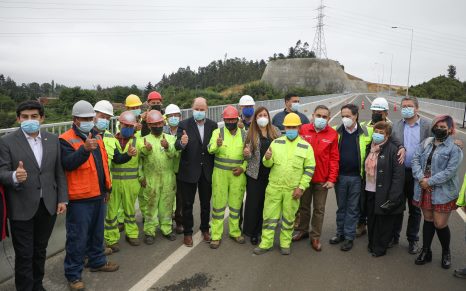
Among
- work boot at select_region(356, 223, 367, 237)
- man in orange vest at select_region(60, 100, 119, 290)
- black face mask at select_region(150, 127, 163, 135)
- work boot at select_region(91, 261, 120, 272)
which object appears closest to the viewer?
man in orange vest at select_region(60, 100, 119, 290)

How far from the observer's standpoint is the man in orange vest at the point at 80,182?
12.7ft

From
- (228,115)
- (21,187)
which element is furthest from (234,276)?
(21,187)

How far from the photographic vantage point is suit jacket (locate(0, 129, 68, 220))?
344 centimetres

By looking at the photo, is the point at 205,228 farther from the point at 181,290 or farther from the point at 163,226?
the point at 181,290

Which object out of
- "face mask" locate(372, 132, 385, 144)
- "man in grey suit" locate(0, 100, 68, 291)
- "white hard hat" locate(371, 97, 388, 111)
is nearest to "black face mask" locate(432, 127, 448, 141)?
"face mask" locate(372, 132, 385, 144)

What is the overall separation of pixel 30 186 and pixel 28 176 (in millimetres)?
96

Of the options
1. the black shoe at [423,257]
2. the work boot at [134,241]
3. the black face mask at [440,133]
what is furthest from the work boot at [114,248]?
the black face mask at [440,133]

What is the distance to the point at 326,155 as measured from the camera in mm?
5152

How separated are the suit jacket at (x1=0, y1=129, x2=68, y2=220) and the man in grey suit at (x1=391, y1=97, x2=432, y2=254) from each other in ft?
13.9

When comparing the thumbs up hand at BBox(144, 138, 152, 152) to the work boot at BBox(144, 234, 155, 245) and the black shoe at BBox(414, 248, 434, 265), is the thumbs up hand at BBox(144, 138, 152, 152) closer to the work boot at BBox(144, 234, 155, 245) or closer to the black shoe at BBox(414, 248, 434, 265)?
the work boot at BBox(144, 234, 155, 245)

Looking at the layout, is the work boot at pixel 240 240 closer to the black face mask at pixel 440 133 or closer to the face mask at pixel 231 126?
the face mask at pixel 231 126

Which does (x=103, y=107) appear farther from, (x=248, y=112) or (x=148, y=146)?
(x=248, y=112)

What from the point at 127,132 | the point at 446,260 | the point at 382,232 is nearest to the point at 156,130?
the point at 127,132

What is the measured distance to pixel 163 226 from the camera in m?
5.45
